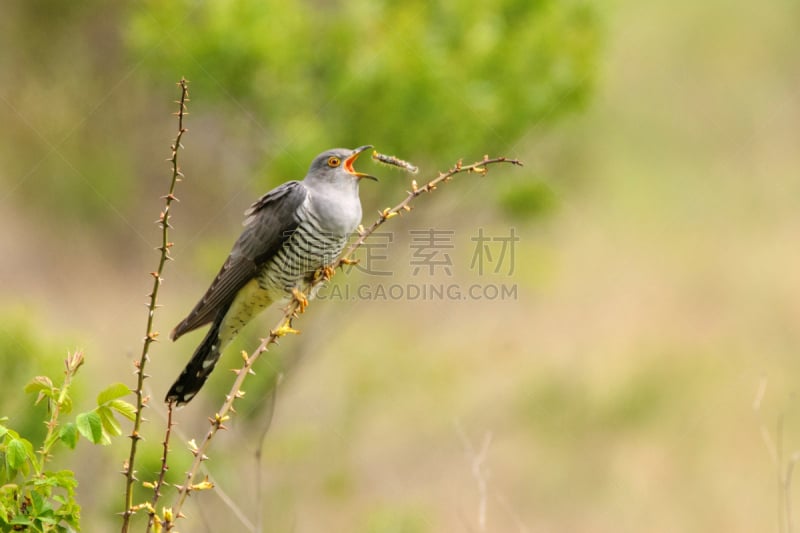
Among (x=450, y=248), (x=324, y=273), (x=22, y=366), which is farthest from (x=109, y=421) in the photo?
(x=450, y=248)

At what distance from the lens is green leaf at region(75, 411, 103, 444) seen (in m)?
1.66

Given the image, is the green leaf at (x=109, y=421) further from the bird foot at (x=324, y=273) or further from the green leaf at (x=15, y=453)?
the bird foot at (x=324, y=273)

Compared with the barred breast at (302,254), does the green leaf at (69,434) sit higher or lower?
lower

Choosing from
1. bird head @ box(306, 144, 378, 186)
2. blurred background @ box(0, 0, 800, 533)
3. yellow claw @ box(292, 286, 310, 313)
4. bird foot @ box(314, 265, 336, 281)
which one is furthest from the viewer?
blurred background @ box(0, 0, 800, 533)

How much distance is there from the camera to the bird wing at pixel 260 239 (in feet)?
12.1

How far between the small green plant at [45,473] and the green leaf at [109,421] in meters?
A: 0.01

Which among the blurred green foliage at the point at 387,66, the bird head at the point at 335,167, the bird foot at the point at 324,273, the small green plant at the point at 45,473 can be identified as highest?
the blurred green foliage at the point at 387,66

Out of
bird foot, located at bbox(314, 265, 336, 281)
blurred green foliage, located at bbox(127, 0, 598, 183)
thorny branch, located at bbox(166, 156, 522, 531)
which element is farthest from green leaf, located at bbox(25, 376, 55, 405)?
blurred green foliage, located at bbox(127, 0, 598, 183)

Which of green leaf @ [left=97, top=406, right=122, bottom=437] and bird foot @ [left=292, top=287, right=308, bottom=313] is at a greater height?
bird foot @ [left=292, top=287, right=308, bottom=313]

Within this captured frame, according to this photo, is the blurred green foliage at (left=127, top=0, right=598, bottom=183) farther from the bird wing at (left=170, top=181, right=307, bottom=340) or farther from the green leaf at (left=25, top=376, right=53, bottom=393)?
the green leaf at (left=25, top=376, right=53, bottom=393)

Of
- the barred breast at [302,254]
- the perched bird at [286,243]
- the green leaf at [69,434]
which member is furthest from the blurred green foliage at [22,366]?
the green leaf at [69,434]

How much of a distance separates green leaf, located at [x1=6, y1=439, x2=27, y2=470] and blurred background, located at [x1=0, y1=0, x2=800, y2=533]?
2.42 meters

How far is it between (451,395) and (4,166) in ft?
21.8

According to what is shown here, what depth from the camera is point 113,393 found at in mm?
1734
